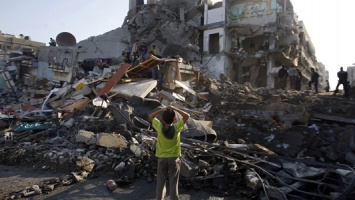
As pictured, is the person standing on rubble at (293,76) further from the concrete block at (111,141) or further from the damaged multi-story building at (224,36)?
the concrete block at (111,141)

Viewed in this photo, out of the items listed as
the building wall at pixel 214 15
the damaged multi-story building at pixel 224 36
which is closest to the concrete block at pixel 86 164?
the damaged multi-story building at pixel 224 36

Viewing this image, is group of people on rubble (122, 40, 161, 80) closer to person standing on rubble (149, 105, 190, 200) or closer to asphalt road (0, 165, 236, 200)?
asphalt road (0, 165, 236, 200)

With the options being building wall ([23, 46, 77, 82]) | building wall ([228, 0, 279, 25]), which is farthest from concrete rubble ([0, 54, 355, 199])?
building wall ([228, 0, 279, 25])

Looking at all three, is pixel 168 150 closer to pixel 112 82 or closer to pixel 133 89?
pixel 133 89

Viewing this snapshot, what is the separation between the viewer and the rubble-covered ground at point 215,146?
15.3 ft

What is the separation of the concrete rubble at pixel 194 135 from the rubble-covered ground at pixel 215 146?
0.02 metres

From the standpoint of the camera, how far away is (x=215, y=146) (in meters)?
5.55

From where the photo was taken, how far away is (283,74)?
1469cm

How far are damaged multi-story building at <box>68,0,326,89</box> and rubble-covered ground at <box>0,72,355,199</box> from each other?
13.2 metres

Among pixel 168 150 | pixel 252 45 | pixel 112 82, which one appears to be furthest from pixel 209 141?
pixel 252 45

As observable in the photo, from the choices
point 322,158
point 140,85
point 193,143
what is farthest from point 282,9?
point 193,143

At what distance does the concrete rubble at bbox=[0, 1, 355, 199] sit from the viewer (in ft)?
15.7

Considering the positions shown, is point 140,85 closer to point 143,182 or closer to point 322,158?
point 143,182

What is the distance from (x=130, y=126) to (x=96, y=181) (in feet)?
7.75
